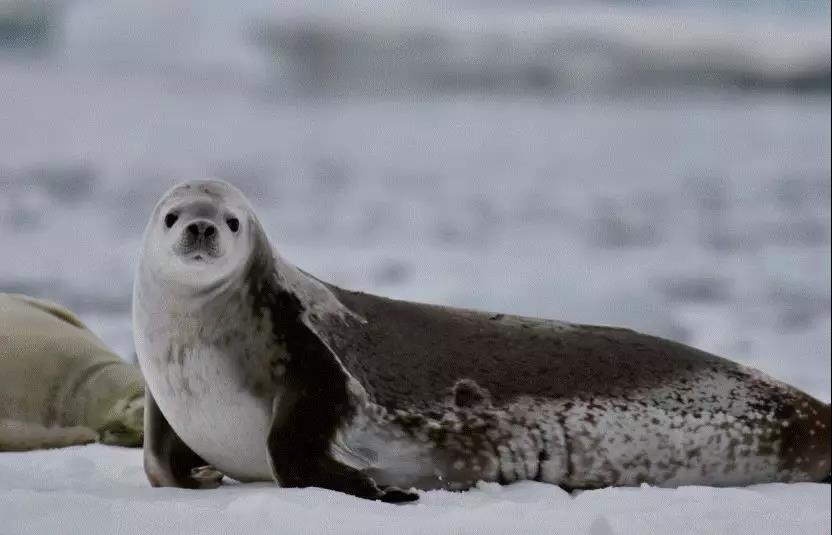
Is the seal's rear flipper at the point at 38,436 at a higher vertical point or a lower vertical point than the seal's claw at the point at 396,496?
higher

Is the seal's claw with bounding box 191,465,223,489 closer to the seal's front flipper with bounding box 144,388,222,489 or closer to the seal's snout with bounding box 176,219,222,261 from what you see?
the seal's front flipper with bounding box 144,388,222,489

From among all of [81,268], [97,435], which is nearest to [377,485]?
[97,435]

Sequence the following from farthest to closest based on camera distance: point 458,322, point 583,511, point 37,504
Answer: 1. point 458,322
2. point 583,511
3. point 37,504

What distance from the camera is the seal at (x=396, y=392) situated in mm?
2215

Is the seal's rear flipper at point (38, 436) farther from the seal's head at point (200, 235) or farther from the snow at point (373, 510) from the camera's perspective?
the seal's head at point (200, 235)

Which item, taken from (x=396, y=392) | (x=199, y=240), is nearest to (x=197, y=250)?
(x=199, y=240)

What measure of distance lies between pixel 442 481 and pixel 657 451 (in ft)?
1.62

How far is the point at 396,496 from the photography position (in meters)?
2.10

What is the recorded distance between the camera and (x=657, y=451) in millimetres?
2533

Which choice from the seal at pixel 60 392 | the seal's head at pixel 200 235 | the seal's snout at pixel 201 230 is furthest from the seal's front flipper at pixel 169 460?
the seal at pixel 60 392

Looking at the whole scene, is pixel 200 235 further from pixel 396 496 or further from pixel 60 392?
pixel 60 392

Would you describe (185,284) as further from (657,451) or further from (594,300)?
(594,300)

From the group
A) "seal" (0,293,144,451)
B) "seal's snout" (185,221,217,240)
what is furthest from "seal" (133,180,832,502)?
"seal" (0,293,144,451)

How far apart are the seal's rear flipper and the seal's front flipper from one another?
28.2 inches
